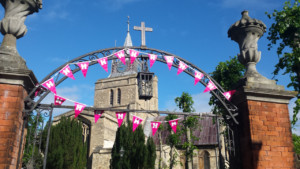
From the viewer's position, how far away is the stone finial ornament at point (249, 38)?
25.1 feet

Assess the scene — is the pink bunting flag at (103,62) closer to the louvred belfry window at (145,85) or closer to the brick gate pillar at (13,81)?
the louvred belfry window at (145,85)

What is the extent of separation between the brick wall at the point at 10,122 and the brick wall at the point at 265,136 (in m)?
5.69

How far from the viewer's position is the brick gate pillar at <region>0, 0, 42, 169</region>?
5.99 m

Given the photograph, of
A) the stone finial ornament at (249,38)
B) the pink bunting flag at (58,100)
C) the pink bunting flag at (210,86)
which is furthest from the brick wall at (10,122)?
the stone finial ornament at (249,38)

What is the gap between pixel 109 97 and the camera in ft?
158

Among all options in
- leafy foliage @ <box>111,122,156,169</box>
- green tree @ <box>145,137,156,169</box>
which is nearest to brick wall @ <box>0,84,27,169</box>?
leafy foliage @ <box>111,122,156,169</box>

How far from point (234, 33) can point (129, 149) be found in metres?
19.7

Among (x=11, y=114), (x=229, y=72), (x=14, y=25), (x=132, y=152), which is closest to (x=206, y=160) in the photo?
(x=132, y=152)

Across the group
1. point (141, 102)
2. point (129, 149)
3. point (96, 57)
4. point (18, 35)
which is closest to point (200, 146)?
point (129, 149)

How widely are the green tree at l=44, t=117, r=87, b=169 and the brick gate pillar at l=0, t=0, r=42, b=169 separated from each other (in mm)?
17082

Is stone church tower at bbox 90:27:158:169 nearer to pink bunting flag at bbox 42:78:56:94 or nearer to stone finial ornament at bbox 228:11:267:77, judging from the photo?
pink bunting flag at bbox 42:78:56:94

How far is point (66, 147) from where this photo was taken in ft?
78.4

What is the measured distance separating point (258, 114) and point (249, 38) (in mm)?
2257

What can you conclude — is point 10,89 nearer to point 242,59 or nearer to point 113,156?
point 242,59
